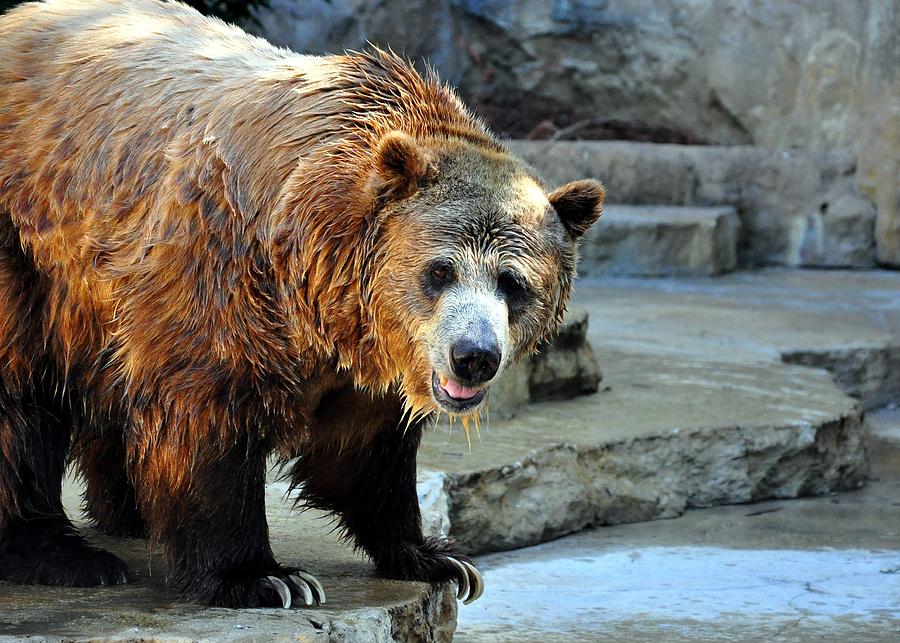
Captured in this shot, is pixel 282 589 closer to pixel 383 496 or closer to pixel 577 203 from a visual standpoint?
pixel 383 496

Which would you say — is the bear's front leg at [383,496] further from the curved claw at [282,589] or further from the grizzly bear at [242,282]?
the curved claw at [282,589]

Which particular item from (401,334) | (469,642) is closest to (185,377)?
(401,334)

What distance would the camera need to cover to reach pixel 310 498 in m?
4.43

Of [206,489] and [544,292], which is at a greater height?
[544,292]

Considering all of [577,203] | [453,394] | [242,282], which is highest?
[577,203]

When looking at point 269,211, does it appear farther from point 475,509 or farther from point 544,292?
point 475,509

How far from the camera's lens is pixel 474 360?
3.53 m

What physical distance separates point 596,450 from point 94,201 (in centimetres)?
298

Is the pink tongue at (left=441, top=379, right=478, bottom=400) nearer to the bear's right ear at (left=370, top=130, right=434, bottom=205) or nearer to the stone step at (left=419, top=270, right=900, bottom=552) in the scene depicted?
the bear's right ear at (left=370, top=130, right=434, bottom=205)

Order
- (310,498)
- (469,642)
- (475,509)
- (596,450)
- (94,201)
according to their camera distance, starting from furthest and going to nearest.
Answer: (596,450) → (475,509) → (469,642) → (310,498) → (94,201)

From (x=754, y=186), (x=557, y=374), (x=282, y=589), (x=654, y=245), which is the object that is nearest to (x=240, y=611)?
(x=282, y=589)

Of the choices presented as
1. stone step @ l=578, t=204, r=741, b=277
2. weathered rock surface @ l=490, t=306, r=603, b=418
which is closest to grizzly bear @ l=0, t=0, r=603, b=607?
weathered rock surface @ l=490, t=306, r=603, b=418

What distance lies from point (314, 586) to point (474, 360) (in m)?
0.88

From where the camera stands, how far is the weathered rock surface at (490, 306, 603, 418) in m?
6.77
